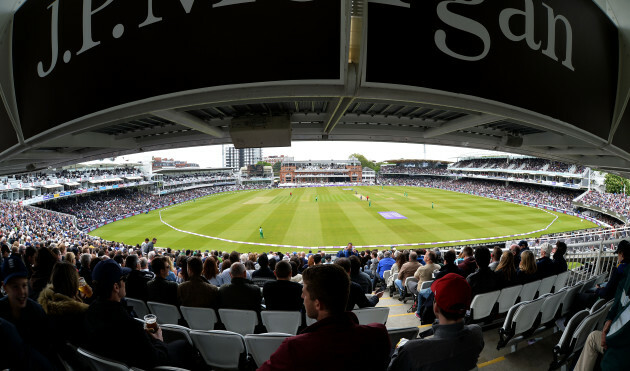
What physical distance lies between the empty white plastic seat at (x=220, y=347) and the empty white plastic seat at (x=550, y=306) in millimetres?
3917

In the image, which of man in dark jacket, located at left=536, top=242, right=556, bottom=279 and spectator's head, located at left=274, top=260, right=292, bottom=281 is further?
man in dark jacket, located at left=536, top=242, right=556, bottom=279

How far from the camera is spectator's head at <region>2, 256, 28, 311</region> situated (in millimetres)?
2371

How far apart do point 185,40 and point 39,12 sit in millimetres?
2322

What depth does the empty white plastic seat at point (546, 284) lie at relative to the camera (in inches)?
176

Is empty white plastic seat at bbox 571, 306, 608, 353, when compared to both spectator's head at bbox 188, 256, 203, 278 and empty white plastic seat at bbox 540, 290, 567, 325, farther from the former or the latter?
spectator's head at bbox 188, 256, 203, 278

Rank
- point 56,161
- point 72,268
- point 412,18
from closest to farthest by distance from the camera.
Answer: point 412,18 → point 72,268 → point 56,161

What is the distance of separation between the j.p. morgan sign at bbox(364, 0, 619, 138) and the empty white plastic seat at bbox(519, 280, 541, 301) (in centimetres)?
250

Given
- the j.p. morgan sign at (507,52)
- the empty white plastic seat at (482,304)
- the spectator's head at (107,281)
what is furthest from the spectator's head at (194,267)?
the empty white plastic seat at (482,304)

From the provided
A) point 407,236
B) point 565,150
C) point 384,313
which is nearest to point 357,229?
point 407,236

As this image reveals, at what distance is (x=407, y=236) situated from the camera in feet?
84.5

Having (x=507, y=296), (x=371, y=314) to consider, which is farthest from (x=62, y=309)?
(x=507, y=296)

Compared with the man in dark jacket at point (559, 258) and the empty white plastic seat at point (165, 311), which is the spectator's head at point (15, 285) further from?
the man in dark jacket at point (559, 258)

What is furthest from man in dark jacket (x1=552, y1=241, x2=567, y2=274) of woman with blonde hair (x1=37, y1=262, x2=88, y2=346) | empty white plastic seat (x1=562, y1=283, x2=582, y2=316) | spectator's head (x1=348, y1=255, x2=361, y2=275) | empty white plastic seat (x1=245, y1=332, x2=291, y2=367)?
woman with blonde hair (x1=37, y1=262, x2=88, y2=346)

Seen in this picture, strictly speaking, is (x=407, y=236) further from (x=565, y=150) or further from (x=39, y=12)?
(x=39, y=12)
